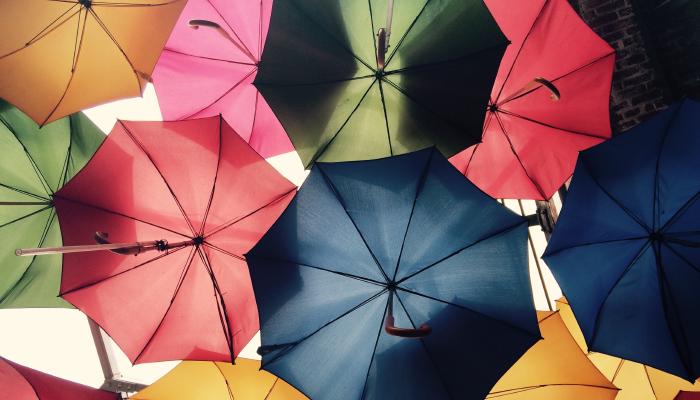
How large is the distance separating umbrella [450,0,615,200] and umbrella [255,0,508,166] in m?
0.49

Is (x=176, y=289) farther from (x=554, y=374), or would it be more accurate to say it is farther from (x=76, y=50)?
(x=554, y=374)

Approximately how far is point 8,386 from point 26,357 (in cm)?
210

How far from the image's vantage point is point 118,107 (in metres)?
3.86

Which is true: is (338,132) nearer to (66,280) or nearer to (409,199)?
(409,199)

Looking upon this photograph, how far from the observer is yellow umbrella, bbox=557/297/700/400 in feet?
8.55

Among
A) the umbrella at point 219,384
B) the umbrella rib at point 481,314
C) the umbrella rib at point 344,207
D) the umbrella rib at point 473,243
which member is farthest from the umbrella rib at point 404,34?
the umbrella at point 219,384

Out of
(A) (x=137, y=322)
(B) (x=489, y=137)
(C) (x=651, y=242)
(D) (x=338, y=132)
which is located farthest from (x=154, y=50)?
(C) (x=651, y=242)

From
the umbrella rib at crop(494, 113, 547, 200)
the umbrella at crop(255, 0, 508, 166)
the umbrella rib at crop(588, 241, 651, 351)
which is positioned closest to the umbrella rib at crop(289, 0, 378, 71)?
the umbrella at crop(255, 0, 508, 166)

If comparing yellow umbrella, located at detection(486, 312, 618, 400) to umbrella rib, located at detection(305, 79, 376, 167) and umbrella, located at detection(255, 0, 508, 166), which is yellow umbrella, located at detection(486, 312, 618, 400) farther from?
umbrella rib, located at detection(305, 79, 376, 167)

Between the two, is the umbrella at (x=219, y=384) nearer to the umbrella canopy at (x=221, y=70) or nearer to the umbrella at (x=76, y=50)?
the umbrella canopy at (x=221, y=70)

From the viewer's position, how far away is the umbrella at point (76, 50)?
2.77m

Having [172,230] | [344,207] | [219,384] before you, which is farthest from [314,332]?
[172,230]

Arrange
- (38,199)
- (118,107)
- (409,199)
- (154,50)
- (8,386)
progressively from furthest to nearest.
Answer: (118,107)
(38,199)
(154,50)
(8,386)
(409,199)

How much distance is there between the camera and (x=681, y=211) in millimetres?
2270
